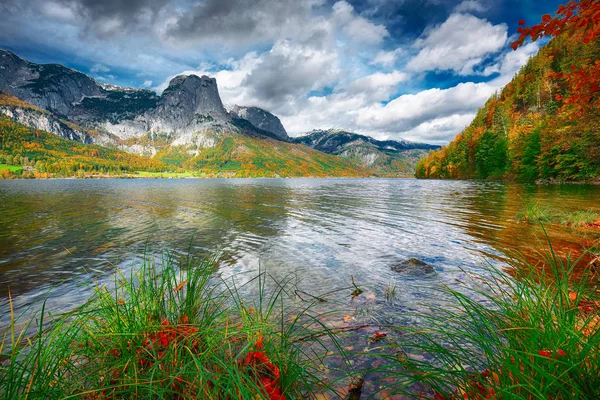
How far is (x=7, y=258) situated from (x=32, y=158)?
270 metres

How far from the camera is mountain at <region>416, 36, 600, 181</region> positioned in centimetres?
4091

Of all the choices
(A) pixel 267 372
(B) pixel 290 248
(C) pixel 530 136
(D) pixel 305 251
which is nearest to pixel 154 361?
(A) pixel 267 372

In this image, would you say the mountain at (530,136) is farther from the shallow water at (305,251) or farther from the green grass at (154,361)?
the green grass at (154,361)

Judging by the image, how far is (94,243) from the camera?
12.4 m

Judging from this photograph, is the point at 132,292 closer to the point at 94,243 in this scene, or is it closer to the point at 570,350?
the point at 570,350

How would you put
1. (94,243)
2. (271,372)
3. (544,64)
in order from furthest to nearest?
(544,64) → (94,243) → (271,372)

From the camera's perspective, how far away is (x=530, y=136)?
2096 inches

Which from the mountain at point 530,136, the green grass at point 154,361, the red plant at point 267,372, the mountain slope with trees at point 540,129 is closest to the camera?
the green grass at point 154,361

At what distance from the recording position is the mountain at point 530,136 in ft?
134

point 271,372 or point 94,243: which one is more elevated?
point 271,372

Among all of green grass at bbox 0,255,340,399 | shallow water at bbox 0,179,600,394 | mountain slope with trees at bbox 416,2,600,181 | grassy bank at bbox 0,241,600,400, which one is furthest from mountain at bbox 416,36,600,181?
green grass at bbox 0,255,340,399

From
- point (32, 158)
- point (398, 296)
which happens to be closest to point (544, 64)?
point (398, 296)

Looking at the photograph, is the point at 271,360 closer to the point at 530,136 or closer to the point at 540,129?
the point at 540,129

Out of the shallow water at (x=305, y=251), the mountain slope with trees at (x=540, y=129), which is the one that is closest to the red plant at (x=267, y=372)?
the shallow water at (x=305, y=251)
